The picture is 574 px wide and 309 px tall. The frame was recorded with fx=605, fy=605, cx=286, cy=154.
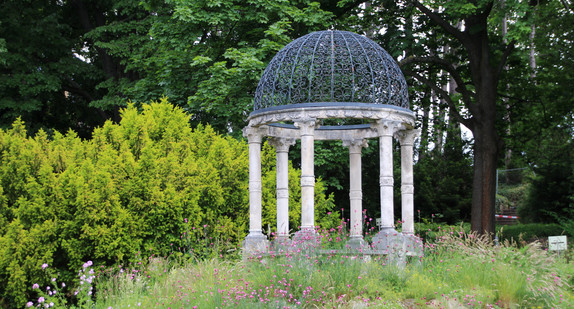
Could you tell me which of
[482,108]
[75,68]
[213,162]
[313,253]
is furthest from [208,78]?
[313,253]

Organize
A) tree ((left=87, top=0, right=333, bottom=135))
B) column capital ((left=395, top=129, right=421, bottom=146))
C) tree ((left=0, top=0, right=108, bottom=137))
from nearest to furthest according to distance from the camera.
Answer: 1. column capital ((left=395, top=129, right=421, bottom=146))
2. tree ((left=87, top=0, right=333, bottom=135))
3. tree ((left=0, top=0, right=108, bottom=137))

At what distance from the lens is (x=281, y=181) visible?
42.7 ft

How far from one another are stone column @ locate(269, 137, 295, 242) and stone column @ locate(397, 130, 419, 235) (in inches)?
94.1

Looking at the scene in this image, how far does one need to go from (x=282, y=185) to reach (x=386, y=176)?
2628mm

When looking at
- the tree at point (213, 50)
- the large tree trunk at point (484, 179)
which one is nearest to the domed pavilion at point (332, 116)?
the tree at point (213, 50)

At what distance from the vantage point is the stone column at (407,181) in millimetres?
12039

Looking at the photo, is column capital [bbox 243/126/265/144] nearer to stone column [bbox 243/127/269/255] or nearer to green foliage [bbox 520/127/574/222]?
stone column [bbox 243/127/269/255]

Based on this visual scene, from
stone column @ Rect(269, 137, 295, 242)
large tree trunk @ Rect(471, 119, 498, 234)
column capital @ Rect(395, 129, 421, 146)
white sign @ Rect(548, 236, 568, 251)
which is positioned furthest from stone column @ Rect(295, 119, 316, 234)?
large tree trunk @ Rect(471, 119, 498, 234)

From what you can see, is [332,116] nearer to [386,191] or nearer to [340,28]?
[386,191]

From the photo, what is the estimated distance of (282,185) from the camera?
12984mm

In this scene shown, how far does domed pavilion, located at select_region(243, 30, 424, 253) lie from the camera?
1120 cm

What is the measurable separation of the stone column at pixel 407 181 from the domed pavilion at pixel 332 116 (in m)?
0.02

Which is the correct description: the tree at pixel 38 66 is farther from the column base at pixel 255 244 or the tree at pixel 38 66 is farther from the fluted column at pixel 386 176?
the fluted column at pixel 386 176

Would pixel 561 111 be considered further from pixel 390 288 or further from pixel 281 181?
pixel 390 288
